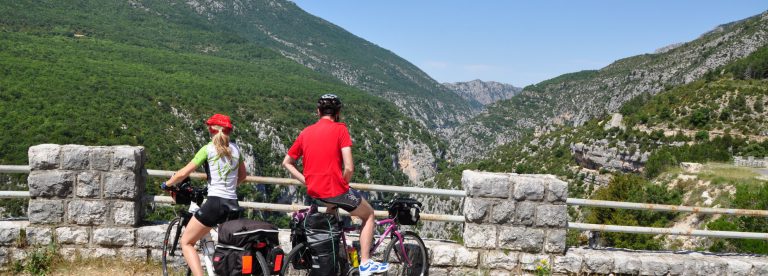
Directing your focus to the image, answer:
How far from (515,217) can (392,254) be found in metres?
1.51

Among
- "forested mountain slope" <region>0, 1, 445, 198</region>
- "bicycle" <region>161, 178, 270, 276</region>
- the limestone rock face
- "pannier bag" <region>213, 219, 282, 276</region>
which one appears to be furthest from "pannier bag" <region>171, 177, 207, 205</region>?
the limestone rock face

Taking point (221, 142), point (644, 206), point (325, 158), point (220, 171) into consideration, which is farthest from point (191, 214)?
point (644, 206)

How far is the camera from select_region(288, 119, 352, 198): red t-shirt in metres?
4.57

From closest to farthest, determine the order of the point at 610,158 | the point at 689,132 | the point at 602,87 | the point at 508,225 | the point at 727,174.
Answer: the point at 508,225
the point at 727,174
the point at 689,132
the point at 610,158
the point at 602,87

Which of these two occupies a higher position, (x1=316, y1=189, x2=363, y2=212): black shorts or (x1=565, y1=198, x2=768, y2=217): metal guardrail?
(x1=316, y1=189, x2=363, y2=212): black shorts

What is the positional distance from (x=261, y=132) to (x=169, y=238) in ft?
236

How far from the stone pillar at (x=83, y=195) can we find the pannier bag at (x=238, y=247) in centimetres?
230

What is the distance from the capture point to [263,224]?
439 centimetres

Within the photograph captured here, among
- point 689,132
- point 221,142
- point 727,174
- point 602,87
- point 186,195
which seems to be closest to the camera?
point 221,142

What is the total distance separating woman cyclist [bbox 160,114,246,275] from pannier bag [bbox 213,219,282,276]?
0.94ft

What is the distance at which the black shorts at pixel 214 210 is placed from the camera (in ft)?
15.0

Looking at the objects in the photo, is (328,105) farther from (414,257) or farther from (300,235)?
(414,257)

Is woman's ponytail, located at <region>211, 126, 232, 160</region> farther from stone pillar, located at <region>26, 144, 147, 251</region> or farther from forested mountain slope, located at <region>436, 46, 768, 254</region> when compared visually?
forested mountain slope, located at <region>436, 46, 768, 254</region>

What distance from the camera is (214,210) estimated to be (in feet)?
15.0
